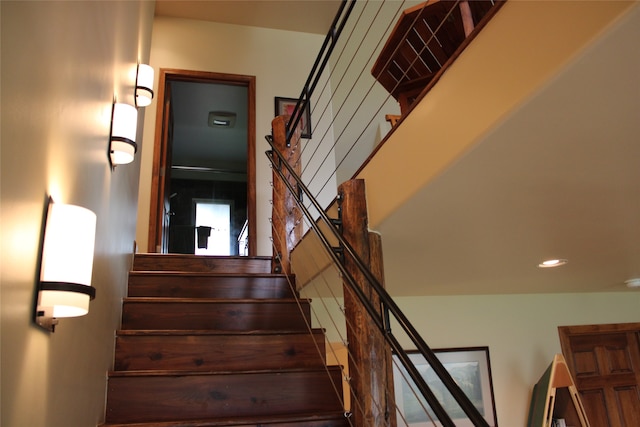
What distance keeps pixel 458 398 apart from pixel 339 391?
1187 millimetres

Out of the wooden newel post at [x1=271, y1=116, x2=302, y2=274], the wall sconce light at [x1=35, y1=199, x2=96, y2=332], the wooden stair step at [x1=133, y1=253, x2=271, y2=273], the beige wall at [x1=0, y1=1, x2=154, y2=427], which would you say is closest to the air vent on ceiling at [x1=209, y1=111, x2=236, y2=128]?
the wooden newel post at [x1=271, y1=116, x2=302, y2=274]

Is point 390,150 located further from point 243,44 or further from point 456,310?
point 243,44

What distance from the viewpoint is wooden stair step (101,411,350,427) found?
1899 millimetres

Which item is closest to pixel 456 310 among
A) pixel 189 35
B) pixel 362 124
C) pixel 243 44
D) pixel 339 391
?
pixel 339 391

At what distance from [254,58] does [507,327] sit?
3.24 m

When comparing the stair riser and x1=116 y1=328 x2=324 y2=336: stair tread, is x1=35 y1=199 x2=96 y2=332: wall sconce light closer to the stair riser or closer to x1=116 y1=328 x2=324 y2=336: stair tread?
the stair riser

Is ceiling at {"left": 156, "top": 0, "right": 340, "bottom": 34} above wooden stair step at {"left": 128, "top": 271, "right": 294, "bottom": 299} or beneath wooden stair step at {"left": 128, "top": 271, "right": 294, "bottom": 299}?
above

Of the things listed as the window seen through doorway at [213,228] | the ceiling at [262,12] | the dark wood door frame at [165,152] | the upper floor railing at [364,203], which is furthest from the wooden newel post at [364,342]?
the window seen through doorway at [213,228]

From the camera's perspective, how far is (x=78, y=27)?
1.35 meters

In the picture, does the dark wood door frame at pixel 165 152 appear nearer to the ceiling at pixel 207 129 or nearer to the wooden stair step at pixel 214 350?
the ceiling at pixel 207 129

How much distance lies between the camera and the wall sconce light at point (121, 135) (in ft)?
6.34

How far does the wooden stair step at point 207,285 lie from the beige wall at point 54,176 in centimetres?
69

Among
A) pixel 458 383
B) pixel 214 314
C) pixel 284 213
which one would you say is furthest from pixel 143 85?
pixel 458 383

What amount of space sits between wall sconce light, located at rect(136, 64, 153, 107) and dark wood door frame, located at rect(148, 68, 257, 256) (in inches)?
60.3
